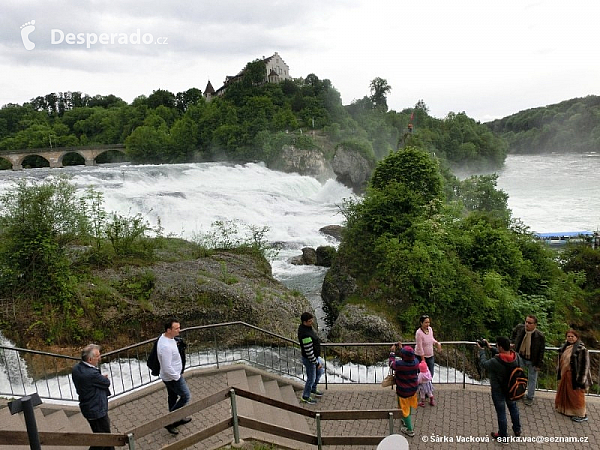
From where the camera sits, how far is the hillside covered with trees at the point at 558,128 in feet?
362

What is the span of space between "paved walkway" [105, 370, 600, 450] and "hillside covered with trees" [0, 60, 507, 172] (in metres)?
55.2

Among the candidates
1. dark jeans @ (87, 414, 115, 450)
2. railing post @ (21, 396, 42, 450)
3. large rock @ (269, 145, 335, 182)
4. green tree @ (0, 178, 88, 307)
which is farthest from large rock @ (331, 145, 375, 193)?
railing post @ (21, 396, 42, 450)

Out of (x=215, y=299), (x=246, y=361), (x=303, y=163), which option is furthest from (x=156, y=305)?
(x=303, y=163)

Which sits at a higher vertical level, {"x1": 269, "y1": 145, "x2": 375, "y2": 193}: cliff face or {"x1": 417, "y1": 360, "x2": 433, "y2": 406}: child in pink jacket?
{"x1": 269, "y1": 145, "x2": 375, "y2": 193}: cliff face

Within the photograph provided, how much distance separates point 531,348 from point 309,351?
12.3 ft

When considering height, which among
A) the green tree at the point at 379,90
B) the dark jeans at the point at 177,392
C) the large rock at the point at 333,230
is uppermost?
the green tree at the point at 379,90

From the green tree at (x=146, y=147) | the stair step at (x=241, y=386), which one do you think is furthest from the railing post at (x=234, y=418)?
the green tree at (x=146, y=147)

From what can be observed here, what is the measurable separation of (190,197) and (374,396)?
2610cm

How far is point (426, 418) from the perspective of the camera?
24.0 feet

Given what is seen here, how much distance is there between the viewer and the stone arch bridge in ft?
185

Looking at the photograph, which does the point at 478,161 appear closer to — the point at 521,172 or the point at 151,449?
the point at 521,172

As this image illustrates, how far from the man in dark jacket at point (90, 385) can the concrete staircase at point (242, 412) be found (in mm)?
880

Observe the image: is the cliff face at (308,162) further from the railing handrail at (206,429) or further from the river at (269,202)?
the railing handrail at (206,429)

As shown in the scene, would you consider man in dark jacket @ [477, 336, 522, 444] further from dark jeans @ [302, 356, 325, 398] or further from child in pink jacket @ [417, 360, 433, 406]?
dark jeans @ [302, 356, 325, 398]
